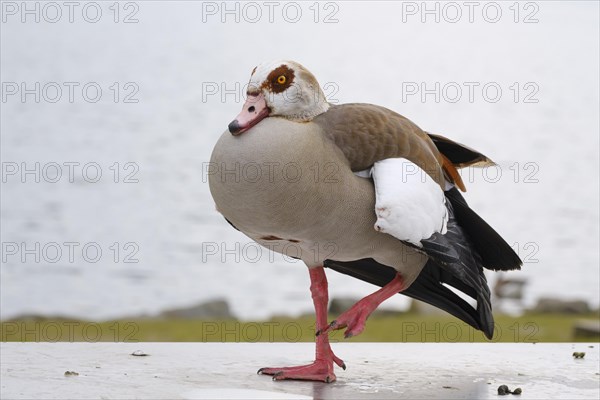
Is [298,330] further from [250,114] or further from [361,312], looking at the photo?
[250,114]

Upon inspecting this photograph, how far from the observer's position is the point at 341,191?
1.45 metres

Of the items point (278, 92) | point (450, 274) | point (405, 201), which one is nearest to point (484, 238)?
point (450, 274)

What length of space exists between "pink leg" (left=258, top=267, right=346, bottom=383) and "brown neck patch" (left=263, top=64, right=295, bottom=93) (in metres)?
0.41

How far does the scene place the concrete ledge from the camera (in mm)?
1555

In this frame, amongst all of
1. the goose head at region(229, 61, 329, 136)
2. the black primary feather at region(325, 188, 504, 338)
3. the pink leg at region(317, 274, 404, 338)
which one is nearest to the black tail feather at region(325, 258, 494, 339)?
the black primary feather at region(325, 188, 504, 338)

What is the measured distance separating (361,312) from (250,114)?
40cm

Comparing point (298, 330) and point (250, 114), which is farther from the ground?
point (250, 114)

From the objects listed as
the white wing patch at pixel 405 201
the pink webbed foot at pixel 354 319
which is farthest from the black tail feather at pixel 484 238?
the pink webbed foot at pixel 354 319

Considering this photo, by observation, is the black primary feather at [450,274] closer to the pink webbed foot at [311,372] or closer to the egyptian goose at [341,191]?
the egyptian goose at [341,191]

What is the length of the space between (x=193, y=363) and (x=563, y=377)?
769 mm

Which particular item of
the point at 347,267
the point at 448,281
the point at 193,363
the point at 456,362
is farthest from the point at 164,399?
the point at 456,362

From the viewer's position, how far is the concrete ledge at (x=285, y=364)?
1.55 m

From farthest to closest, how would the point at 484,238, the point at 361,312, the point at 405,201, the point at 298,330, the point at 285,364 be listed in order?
the point at 298,330
the point at 285,364
the point at 484,238
the point at 361,312
the point at 405,201

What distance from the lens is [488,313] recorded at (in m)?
1.66
